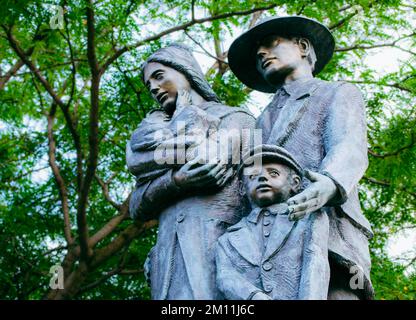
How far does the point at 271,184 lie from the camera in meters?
4.73

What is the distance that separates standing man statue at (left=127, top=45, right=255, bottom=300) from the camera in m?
4.74

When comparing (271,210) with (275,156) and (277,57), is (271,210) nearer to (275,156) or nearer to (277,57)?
(275,156)

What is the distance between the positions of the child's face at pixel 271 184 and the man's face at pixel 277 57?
94 cm

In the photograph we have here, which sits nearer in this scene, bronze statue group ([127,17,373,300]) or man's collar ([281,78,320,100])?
bronze statue group ([127,17,373,300])

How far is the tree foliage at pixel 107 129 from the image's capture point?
958cm

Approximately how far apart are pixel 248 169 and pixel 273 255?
23.7 inches

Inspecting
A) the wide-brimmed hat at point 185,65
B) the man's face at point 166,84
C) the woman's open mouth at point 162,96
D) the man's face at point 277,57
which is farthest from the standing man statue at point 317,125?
the woman's open mouth at point 162,96

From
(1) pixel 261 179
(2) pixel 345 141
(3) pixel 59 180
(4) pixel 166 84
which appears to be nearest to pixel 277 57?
(4) pixel 166 84

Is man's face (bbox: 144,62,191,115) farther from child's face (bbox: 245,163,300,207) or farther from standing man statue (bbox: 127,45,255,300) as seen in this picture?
child's face (bbox: 245,163,300,207)

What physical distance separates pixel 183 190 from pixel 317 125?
0.86m

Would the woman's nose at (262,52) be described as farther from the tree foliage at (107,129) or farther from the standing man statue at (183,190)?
the tree foliage at (107,129)

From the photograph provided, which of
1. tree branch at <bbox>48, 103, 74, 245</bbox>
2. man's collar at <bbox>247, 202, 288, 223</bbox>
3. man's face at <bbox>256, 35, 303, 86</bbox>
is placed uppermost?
tree branch at <bbox>48, 103, 74, 245</bbox>

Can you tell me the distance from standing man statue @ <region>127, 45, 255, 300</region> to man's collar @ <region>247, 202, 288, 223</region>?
0.81ft

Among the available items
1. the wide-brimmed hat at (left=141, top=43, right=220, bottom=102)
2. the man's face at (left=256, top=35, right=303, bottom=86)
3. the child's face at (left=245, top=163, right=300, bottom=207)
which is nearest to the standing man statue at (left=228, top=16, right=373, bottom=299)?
the man's face at (left=256, top=35, right=303, bottom=86)
